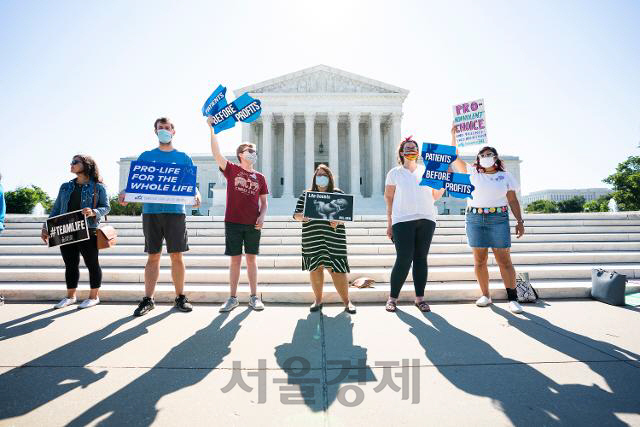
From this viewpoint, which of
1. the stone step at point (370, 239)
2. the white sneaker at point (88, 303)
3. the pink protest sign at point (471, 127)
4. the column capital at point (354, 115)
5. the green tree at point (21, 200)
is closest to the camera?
the white sneaker at point (88, 303)

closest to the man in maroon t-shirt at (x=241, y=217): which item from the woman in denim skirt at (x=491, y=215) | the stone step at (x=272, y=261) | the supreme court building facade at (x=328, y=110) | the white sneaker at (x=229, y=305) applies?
the white sneaker at (x=229, y=305)

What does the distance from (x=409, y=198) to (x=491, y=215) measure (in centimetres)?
122

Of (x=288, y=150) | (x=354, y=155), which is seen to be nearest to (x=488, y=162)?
(x=354, y=155)

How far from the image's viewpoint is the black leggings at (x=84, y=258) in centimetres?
441

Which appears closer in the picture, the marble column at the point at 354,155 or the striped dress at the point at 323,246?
the striped dress at the point at 323,246

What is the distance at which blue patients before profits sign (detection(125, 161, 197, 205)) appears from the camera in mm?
4062

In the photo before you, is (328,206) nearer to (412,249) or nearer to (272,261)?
(412,249)

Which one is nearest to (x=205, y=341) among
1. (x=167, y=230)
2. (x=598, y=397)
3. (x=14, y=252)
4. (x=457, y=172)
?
(x=167, y=230)

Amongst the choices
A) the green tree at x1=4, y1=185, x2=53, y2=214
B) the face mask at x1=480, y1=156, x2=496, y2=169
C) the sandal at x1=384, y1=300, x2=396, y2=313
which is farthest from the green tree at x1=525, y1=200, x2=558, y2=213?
the green tree at x1=4, y1=185, x2=53, y2=214

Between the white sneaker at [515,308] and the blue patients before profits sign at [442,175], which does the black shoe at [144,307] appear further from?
the white sneaker at [515,308]

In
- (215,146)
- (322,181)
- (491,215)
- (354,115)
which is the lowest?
(491,215)

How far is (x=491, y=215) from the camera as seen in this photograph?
4348 mm

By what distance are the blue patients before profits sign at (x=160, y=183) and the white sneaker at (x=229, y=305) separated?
1.47 meters

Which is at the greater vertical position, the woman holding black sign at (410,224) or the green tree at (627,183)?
the green tree at (627,183)
